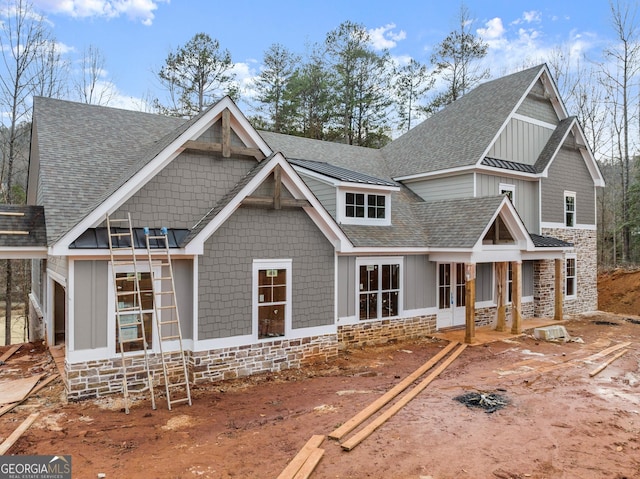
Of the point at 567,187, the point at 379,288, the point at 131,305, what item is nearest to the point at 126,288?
the point at 131,305

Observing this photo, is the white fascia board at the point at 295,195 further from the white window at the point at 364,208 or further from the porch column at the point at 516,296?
the porch column at the point at 516,296

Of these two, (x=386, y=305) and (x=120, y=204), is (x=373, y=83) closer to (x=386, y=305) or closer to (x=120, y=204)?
(x=386, y=305)

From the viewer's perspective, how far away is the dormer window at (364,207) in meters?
12.4

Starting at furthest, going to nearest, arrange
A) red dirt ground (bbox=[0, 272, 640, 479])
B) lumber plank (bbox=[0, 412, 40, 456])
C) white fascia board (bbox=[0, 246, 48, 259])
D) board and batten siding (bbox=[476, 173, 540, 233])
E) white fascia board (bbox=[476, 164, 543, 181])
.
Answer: board and batten siding (bbox=[476, 173, 540, 233])
white fascia board (bbox=[476, 164, 543, 181])
white fascia board (bbox=[0, 246, 48, 259])
lumber plank (bbox=[0, 412, 40, 456])
red dirt ground (bbox=[0, 272, 640, 479])

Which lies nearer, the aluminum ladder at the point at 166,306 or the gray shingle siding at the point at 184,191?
the aluminum ladder at the point at 166,306

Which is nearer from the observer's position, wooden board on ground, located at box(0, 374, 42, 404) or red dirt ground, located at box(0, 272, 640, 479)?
red dirt ground, located at box(0, 272, 640, 479)

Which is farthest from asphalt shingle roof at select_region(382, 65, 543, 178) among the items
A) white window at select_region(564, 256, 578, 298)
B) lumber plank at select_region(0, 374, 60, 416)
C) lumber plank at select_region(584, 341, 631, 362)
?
lumber plank at select_region(0, 374, 60, 416)

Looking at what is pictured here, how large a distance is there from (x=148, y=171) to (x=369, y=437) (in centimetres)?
617

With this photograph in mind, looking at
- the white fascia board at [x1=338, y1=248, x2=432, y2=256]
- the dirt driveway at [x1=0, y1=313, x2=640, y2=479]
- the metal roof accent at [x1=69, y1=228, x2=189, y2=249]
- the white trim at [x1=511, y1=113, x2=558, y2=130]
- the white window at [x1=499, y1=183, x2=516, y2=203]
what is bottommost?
the dirt driveway at [x1=0, y1=313, x2=640, y2=479]

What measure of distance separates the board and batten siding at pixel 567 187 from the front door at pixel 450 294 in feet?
17.7

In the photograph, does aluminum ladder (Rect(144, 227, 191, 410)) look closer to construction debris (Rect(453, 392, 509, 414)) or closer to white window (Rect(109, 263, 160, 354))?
white window (Rect(109, 263, 160, 354))

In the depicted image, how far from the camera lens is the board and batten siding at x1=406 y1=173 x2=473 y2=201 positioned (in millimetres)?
15117

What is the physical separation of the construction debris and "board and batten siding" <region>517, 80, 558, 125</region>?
1280 cm

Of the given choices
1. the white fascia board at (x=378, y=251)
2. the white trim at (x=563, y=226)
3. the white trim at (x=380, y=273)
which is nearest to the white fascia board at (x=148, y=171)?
the white fascia board at (x=378, y=251)
